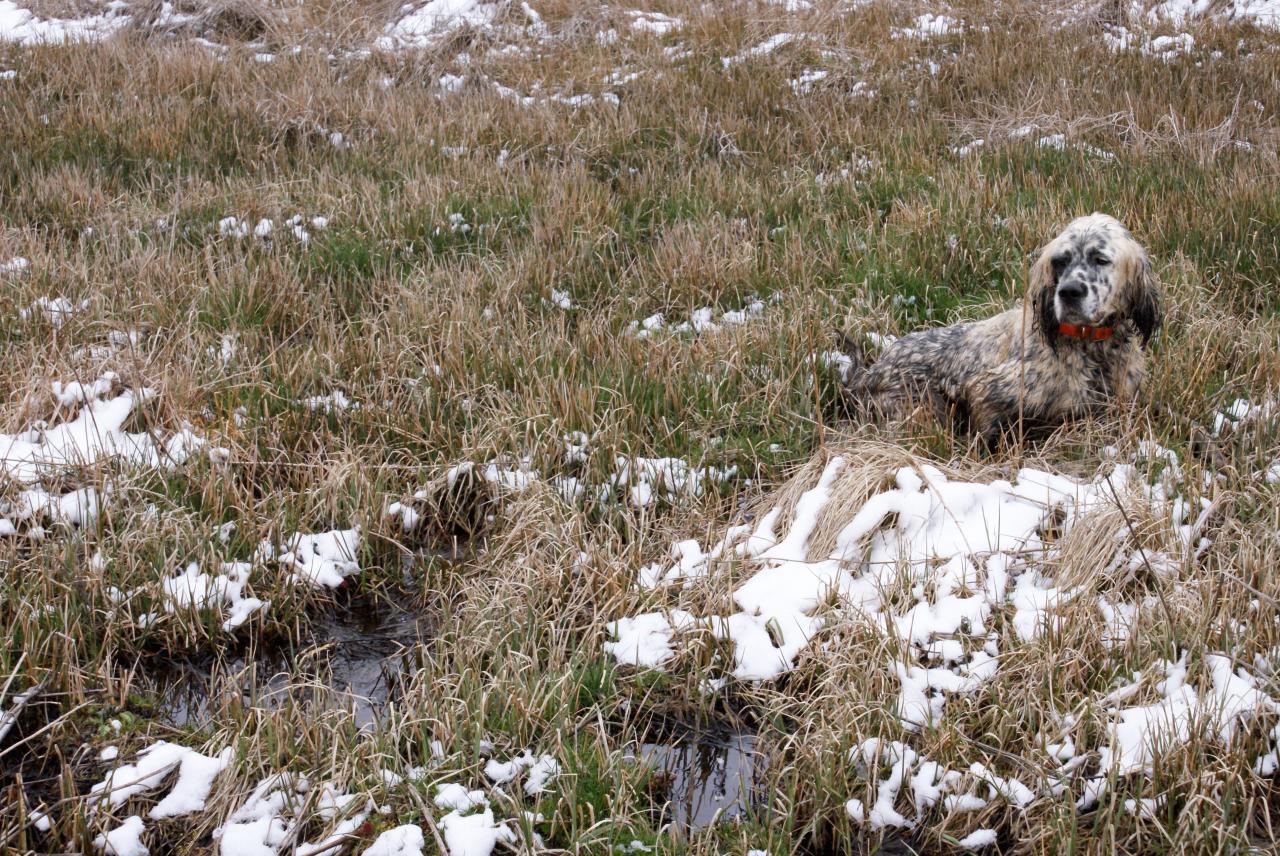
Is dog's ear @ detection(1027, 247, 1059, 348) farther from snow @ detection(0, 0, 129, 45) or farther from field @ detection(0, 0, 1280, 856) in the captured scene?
snow @ detection(0, 0, 129, 45)

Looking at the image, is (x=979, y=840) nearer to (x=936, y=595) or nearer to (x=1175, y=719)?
(x=1175, y=719)

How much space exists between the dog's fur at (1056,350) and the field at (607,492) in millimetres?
148

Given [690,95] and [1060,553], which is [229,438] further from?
[690,95]

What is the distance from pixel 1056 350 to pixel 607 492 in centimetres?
173

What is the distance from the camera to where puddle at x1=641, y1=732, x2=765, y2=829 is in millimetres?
2932

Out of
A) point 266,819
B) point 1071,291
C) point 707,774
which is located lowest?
point 707,774

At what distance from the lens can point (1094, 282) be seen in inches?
156

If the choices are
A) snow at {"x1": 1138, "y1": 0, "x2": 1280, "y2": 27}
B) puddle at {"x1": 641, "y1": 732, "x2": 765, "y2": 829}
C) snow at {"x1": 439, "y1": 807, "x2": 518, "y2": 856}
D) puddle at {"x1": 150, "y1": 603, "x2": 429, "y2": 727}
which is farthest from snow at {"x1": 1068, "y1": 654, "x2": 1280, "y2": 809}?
snow at {"x1": 1138, "y1": 0, "x2": 1280, "y2": 27}

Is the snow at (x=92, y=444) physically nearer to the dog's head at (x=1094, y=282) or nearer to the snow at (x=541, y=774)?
the snow at (x=541, y=774)

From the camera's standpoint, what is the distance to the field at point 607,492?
2.85 meters

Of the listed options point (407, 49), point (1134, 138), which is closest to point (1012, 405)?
point (1134, 138)

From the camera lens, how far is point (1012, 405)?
4.26 metres

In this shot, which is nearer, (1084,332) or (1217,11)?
(1084,332)

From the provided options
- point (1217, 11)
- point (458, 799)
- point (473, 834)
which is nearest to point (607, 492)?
point (458, 799)
